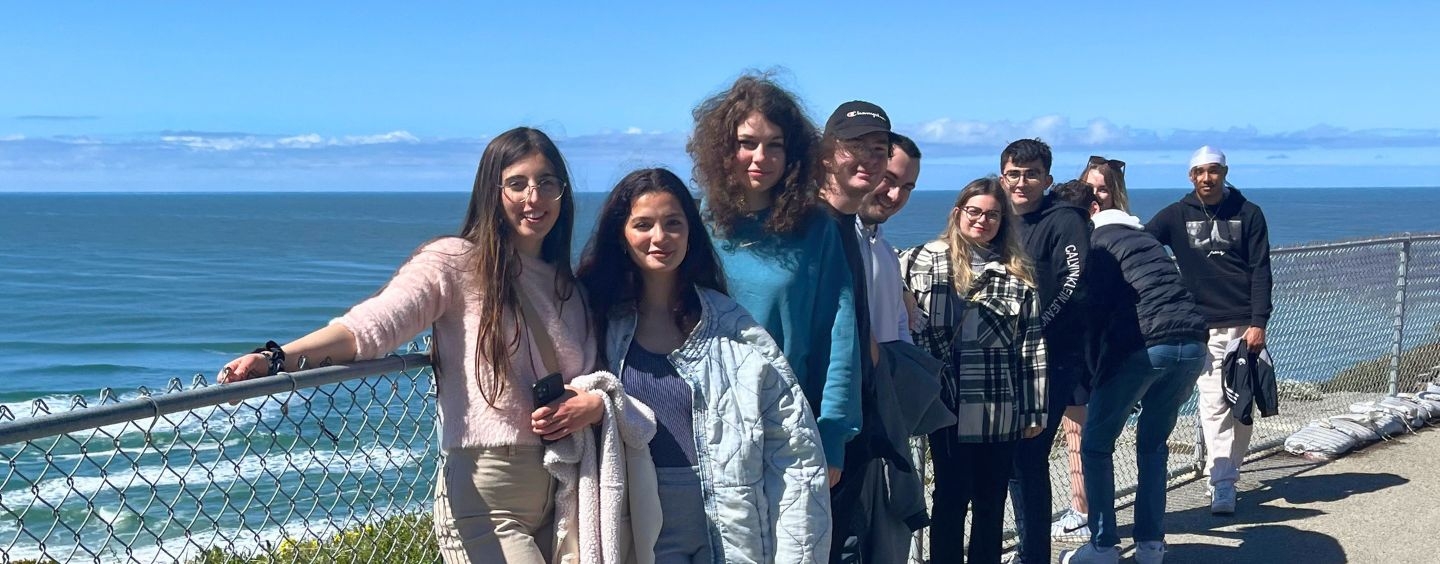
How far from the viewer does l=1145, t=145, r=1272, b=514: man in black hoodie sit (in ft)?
21.8

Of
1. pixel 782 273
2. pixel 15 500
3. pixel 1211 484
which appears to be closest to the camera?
pixel 782 273

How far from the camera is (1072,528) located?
6.09 m

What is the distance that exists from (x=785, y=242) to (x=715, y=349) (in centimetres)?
39

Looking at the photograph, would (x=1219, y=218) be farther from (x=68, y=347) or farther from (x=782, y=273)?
(x=68, y=347)

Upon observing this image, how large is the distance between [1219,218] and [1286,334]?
2.71m

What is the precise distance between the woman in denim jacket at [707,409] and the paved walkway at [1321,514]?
305cm

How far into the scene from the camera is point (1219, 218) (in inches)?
267

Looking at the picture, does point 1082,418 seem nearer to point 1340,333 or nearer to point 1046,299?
point 1046,299

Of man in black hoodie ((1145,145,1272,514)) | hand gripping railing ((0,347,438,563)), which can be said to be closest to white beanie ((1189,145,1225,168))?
man in black hoodie ((1145,145,1272,514))

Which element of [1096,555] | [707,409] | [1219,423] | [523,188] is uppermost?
[523,188]

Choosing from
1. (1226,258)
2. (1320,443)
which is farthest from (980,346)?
(1320,443)

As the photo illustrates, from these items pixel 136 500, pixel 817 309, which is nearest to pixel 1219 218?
pixel 817 309

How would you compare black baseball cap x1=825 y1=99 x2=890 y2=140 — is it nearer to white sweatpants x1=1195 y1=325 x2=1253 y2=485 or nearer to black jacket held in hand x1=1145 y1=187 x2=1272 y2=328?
black jacket held in hand x1=1145 y1=187 x2=1272 y2=328

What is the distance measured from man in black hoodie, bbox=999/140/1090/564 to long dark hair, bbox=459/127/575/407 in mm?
2406
